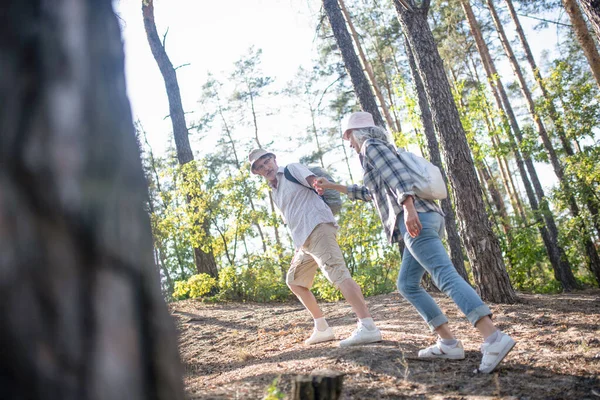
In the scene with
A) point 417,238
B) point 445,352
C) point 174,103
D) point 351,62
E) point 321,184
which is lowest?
point 445,352

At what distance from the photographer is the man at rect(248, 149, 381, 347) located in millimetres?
4777

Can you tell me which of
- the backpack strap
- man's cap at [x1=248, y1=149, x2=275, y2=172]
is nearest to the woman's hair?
the backpack strap

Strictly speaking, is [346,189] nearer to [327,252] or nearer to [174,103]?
[327,252]

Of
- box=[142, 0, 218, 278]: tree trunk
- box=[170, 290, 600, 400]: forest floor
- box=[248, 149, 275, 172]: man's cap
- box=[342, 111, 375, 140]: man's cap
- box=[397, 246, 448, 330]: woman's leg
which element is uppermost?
box=[142, 0, 218, 278]: tree trunk

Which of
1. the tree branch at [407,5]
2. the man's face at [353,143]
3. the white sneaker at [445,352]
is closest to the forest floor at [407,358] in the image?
the white sneaker at [445,352]

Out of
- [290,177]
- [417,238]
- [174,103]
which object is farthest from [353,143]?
[174,103]

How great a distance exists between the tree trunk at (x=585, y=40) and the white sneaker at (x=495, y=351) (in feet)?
23.2

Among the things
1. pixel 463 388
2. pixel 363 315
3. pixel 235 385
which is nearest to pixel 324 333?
pixel 363 315

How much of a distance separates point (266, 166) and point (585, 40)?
6.99 metres

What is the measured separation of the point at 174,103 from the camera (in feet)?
43.8

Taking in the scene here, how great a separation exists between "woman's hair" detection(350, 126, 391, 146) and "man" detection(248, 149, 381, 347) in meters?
0.92

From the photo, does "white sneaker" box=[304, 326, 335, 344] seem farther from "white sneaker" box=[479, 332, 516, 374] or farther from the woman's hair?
the woman's hair

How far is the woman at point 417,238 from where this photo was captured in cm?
353

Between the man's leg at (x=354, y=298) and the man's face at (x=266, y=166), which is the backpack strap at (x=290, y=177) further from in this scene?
the man's leg at (x=354, y=298)
